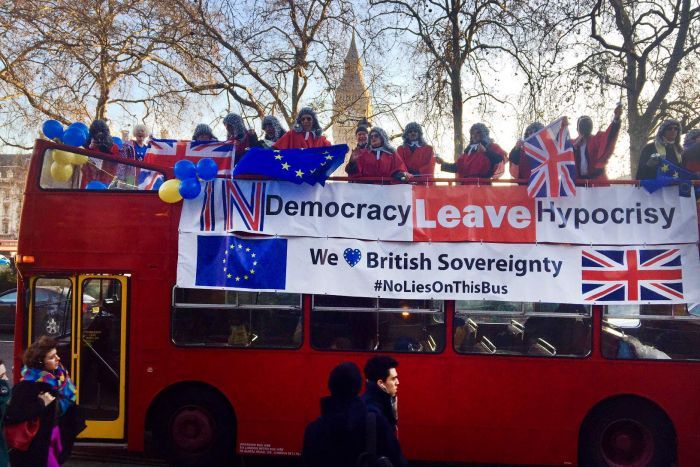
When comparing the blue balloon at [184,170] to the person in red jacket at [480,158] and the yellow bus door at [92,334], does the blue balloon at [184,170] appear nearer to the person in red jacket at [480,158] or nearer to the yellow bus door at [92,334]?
→ the yellow bus door at [92,334]

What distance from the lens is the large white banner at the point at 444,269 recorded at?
677 cm

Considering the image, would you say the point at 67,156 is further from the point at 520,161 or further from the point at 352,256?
the point at 520,161

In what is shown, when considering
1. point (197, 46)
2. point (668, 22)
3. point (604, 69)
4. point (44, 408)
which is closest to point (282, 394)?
point (44, 408)

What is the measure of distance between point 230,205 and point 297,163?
90cm

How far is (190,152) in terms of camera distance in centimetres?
890

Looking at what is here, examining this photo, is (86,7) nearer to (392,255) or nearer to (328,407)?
(392,255)

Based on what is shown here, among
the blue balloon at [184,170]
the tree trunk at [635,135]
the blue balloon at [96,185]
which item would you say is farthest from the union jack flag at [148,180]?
the tree trunk at [635,135]

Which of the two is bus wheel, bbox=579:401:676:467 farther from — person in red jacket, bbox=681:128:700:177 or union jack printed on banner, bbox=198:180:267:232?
union jack printed on banner, bbox=198:180:267:232

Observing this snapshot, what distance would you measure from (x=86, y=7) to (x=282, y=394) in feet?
48.4

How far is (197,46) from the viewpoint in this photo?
61.6ft

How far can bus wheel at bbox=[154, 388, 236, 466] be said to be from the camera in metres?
7.11

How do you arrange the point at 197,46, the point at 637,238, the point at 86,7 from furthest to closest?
the point at 197,46 → the point at 86,7 → the point at 637,238

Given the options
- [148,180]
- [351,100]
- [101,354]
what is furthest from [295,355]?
[351,100]

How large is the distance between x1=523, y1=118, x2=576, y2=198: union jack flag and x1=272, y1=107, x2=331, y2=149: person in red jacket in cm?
280
